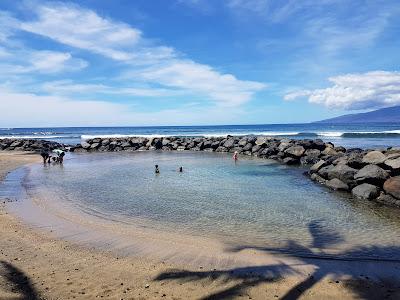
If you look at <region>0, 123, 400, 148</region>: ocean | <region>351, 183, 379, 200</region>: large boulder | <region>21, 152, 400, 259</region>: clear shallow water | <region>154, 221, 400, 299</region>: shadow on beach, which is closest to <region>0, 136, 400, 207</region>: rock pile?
<region>351, 183, 379, 200</region>: large boulder

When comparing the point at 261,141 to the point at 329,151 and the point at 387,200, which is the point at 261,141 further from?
the point at 387,200

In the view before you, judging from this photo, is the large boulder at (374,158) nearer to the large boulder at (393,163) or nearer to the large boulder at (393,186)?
the large boulder at (393,163)

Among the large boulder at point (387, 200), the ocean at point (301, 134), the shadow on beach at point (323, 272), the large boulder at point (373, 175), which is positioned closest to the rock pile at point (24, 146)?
the ocean at point (301, 134)

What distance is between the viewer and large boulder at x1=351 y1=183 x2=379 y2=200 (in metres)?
16.6

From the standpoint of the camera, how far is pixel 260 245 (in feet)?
34.3

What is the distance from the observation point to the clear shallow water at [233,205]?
453 inches

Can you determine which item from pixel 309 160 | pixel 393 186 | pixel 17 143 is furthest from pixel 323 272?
pixel 17 143

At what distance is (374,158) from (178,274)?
14.8 meters

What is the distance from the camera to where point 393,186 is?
1595 cm

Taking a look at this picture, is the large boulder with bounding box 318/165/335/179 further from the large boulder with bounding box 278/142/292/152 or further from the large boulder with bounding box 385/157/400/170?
the large boulder with bounding box 278/142/292/152

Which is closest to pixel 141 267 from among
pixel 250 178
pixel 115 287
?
pixel 115 287

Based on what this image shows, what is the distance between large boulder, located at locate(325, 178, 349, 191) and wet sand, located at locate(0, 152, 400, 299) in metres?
9.76

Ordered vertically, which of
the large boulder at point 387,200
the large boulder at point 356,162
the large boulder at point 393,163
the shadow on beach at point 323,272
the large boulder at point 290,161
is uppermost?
the large boulder at point 393,163

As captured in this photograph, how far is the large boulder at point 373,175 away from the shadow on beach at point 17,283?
14441mm
